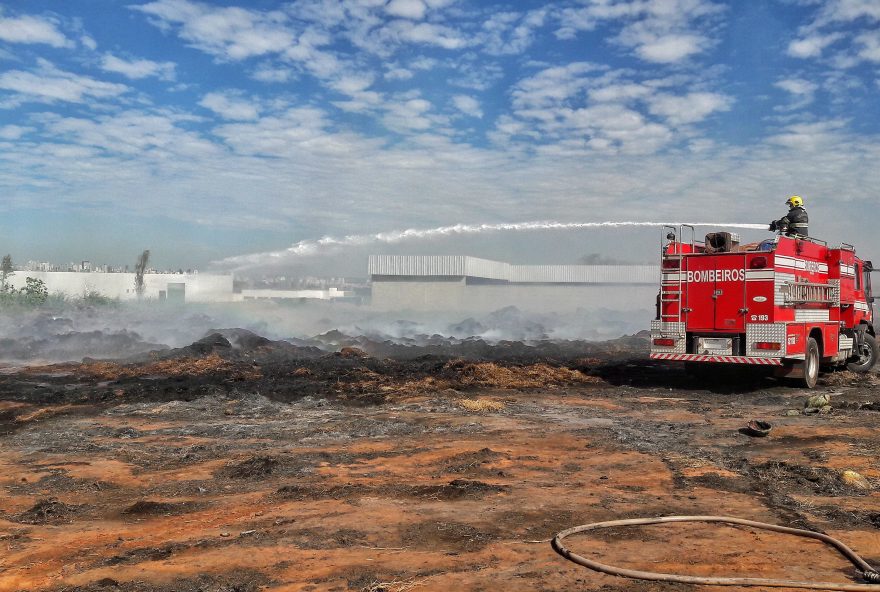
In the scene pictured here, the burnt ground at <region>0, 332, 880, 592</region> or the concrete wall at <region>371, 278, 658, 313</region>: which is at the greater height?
the concrete wall at <region>371, 278, 658, 313</region>

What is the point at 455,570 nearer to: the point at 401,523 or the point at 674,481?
the point at 401,523

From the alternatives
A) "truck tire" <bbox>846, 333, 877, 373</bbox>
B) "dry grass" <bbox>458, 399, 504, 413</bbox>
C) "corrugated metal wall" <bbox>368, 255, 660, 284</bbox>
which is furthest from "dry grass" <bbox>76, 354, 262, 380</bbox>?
"corrugated metal wall" <bbox>368, 255, 660, 284</bbox>

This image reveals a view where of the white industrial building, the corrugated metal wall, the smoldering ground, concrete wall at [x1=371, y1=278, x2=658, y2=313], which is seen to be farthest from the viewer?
concrete wall at [x1=371, y1=278, x2=658, y2=313]

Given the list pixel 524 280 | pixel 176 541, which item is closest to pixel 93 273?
pixel 524 280

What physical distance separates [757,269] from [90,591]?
13.3m

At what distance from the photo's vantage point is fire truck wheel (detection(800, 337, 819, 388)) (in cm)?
1491

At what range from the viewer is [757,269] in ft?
46.4

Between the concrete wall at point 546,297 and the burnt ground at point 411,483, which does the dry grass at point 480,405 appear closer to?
the burnt ground at point 411,483

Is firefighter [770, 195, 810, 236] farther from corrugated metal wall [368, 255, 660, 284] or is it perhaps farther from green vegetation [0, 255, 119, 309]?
green vegetation [0, 255, 119, 309]

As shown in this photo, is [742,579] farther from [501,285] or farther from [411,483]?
[501,285]

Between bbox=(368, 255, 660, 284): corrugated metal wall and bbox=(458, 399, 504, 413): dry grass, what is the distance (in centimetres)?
3885

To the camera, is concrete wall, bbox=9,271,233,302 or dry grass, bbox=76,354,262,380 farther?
concrete wall, bbox=9,271,233,302

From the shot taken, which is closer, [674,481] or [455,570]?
[455,570]

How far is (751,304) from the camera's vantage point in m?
14.2
